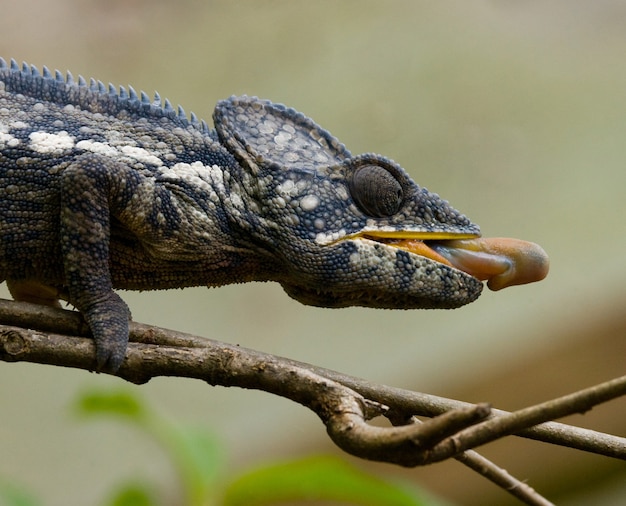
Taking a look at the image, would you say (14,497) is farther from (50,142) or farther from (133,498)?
(50,142)

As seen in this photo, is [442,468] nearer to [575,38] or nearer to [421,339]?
[421,339]

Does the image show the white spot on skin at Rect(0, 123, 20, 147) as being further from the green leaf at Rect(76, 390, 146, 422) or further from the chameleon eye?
the chameleon eye

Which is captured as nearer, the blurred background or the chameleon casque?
the chameleon casque

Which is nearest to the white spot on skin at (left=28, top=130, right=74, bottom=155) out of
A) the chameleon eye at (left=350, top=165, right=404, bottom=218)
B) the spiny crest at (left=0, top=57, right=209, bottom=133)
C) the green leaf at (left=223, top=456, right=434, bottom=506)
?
the spiny crest at (left=0, top=57, right=209, bottom=133)

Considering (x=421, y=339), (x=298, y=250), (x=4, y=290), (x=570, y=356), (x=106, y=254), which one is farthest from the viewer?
(x=421, y=339)

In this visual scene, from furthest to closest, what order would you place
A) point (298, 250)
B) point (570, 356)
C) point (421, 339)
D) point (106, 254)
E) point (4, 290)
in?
point (421, 339) < point (4, 290) < point (570, 356) < point (298, 250) < point (106, 254)

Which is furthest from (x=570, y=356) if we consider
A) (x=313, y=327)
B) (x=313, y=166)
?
(x=313, y=166)
